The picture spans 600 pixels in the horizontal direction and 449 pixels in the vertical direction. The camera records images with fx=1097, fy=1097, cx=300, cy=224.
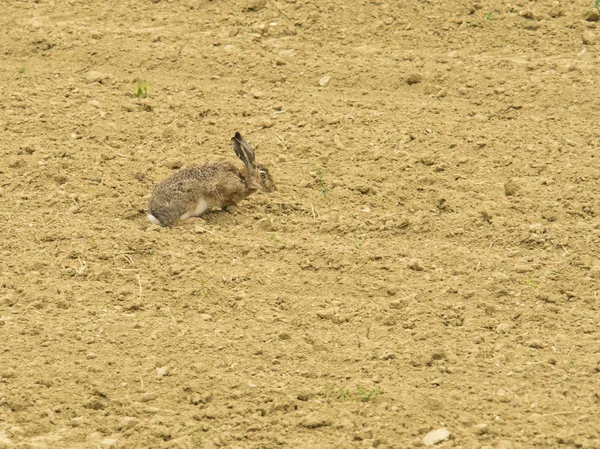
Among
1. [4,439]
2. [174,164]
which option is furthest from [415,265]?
[4,439]

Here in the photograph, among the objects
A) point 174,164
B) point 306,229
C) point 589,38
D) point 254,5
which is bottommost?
point 306,229

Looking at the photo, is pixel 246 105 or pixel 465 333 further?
pixel 246 105

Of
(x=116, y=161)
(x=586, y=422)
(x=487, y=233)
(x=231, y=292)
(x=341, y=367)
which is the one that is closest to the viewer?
(x=586, y=422)

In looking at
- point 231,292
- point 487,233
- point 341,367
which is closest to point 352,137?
point 487,233

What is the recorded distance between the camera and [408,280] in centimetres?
661

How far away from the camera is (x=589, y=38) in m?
9.21

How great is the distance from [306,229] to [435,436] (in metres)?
2.35

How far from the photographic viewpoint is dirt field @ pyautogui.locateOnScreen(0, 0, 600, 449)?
5527 millimetres

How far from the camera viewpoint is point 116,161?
808 cm

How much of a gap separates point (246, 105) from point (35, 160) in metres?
1.73

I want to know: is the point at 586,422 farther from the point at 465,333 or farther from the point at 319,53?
the point at 319,53

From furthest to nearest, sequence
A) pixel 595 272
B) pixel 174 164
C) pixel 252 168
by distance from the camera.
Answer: pixel 174 164
pixel 252 168
pixel 595 272

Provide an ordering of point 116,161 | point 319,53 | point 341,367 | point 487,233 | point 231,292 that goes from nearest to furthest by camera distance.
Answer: point 341,367 → point 231,292 → point 487,233 → point 116,161 → point 319,53

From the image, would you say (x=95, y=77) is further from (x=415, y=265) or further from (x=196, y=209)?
(x=415, y=265)
